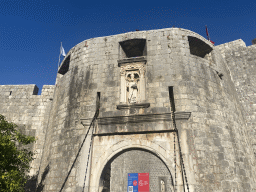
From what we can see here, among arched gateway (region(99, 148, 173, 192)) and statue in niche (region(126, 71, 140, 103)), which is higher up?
statue in niche (region(126, 71, 140, 103))

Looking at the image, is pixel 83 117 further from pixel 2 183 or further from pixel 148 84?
pixel 2 183

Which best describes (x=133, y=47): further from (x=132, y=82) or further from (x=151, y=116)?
(x=151, y=116)

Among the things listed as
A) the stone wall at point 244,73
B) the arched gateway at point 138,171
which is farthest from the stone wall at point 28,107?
the stone wall at point 244,73

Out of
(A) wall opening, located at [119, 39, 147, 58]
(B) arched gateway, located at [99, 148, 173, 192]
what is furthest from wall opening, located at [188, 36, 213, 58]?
(B) arched gateway, located at [99, 148, 173, 192]

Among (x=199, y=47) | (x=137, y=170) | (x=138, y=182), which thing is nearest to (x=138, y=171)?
(x=137, y=170)

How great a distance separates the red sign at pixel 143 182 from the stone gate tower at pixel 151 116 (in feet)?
21.5

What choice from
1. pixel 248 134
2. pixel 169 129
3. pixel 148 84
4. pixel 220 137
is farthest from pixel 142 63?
pixel 248 134

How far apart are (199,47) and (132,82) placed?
3.62 meters

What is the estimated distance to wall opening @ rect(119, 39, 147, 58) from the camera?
8.56 meters

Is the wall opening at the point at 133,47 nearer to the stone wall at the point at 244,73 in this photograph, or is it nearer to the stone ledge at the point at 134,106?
the stone ledge at the point at 134,106

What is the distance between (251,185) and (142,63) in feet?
18.1

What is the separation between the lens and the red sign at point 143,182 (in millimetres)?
13509

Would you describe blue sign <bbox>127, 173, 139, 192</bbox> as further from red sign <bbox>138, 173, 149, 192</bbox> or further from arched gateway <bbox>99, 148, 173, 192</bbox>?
red sign <bbox>138, 173, 149, 192</bbox>

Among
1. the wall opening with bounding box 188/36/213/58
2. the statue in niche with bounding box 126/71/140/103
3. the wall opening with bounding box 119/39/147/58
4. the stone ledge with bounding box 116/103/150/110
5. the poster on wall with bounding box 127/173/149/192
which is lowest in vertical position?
the poster on wall with bounding box 127/173/149/192
